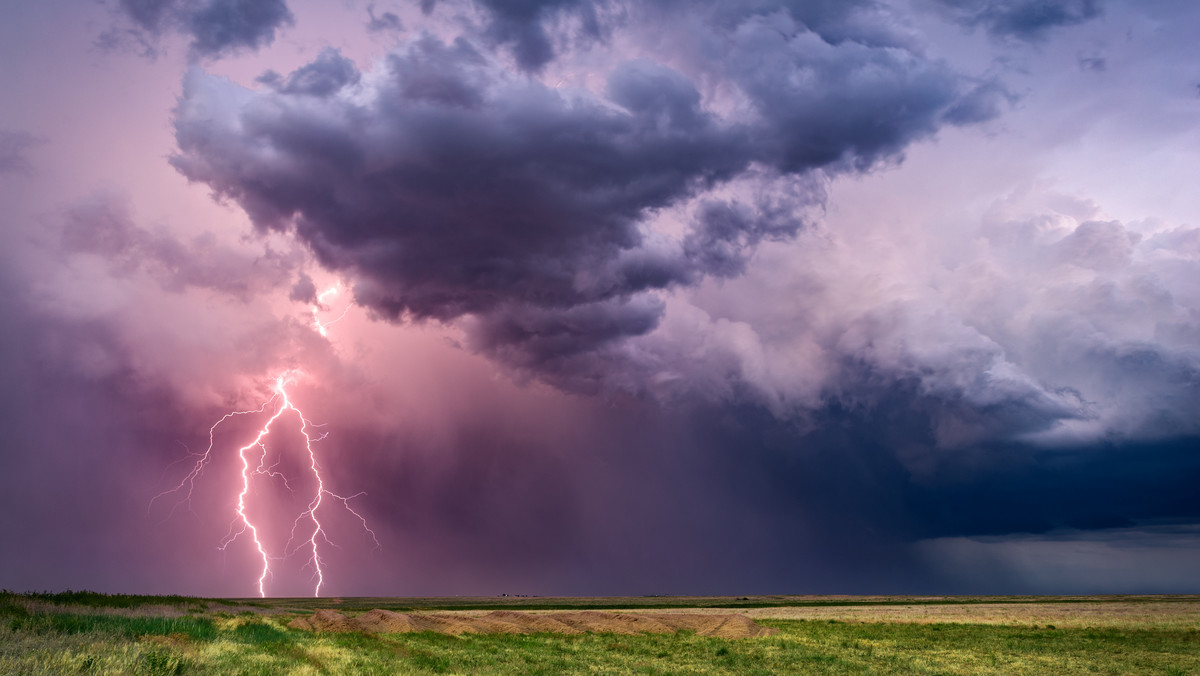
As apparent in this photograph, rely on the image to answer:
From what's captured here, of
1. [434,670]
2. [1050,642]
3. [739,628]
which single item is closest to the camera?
[434,670]

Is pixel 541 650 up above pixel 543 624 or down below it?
above

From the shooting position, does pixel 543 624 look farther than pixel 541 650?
Yes

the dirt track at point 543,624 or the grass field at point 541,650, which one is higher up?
the grass field at point 541,650

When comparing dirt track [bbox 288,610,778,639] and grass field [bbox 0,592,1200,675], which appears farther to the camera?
dirt track [bbox 288,610,778,639]

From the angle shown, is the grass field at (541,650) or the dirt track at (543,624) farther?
the dirt track at (543,624)

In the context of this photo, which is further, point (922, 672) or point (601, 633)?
point (601, 633)

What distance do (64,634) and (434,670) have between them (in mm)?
12295

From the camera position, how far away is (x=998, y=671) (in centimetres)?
2867

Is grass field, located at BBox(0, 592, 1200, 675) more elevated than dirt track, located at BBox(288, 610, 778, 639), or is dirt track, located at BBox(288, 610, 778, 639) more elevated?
grass field, located at BBox(0, 592, 1200, 675)

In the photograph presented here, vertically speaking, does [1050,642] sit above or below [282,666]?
below

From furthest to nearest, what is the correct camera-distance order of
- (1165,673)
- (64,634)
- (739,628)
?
(739,628) < (1165,673) < (64,634)

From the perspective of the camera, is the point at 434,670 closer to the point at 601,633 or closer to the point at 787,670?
the point at 787,670

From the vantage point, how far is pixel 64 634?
69.1 feet

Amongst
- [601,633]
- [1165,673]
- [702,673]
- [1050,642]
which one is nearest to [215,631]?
[702,673]
